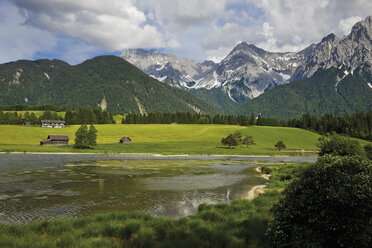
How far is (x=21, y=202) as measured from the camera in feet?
80.0

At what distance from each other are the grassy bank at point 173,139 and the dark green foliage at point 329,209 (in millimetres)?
94082

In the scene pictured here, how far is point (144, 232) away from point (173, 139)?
13756 centimetres

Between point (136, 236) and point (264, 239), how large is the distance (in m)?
6.65

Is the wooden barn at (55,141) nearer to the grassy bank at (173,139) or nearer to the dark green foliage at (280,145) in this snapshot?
the grassy bank at (173,139)

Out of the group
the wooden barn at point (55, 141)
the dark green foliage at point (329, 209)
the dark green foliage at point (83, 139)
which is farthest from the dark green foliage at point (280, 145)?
the dark green foliage at point (329, 209)

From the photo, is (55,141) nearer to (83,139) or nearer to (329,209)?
(83,139)

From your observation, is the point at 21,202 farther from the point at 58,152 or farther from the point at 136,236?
the point at 58,152

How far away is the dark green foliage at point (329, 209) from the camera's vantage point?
8961 mm

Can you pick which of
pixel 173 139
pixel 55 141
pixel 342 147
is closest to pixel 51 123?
pixel 55 141

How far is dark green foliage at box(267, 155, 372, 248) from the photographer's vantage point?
8.96 meters

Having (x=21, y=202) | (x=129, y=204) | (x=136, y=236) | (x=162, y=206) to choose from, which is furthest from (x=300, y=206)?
(x=21, y=202)

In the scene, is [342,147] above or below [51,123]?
below

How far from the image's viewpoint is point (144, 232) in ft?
45.0

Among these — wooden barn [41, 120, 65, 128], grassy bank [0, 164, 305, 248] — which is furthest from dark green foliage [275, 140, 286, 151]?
wooden barn [41, 120, 65, 128]
